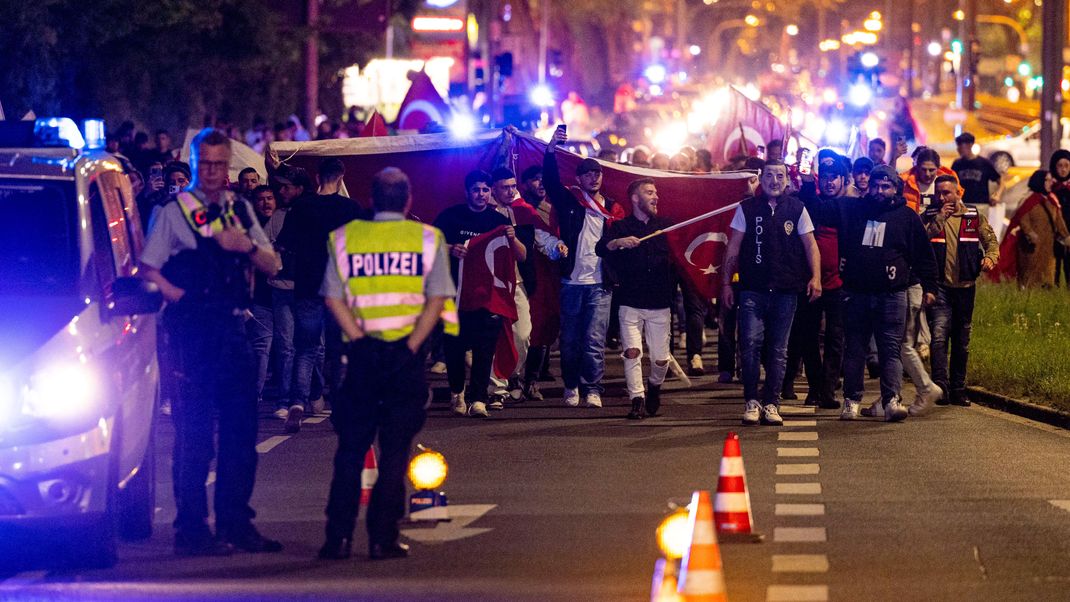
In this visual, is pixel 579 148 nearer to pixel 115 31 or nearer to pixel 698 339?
pixel 115 31

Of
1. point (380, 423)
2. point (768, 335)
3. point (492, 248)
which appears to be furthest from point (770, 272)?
point (380, 423)

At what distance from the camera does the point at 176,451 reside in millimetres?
9914

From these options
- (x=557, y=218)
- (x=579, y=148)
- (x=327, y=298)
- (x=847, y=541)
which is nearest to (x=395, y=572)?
(x=327, y=298)

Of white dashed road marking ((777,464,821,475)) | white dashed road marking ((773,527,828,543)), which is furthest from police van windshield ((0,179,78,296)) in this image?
white dashed road marking ((777,464,821,475))

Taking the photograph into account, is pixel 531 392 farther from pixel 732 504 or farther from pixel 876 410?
pixel 732 504

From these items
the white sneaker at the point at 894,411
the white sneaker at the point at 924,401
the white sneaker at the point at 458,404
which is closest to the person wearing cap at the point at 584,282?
the white sneaker at the point at 458,404

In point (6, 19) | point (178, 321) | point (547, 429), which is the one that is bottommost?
point (547, 429)

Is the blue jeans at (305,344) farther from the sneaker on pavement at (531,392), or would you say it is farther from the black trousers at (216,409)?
the black trousers at (216,409)

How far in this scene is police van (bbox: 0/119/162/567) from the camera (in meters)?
8.80

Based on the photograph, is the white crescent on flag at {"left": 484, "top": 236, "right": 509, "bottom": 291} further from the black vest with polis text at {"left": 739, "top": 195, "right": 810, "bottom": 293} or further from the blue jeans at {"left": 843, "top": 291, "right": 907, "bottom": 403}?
the blue jeans at {"left": 843, "top": 291, "right": 907, "bottom": 403}

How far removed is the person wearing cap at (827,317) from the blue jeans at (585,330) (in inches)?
64.1

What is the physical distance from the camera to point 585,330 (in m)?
16.1

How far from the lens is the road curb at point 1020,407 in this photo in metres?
15.0

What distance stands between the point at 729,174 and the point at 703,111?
83.6 feet
